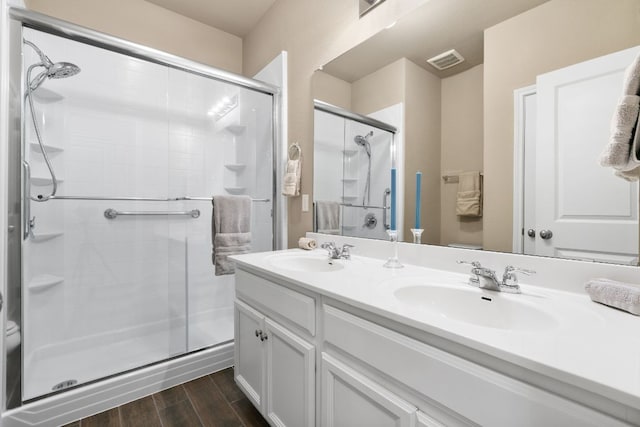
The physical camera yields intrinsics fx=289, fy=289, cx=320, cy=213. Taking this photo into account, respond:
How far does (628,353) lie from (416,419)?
1.37 feet

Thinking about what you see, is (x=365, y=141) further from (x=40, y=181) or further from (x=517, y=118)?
(x=40, y=181)

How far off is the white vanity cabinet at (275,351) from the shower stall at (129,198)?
0.63 m

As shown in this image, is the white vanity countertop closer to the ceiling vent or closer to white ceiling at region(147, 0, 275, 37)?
the ceiling vent

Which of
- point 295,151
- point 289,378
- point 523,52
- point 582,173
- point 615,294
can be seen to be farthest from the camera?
point 295,151

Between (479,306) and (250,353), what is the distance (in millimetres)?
1000

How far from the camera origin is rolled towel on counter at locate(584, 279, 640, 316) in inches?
26.2

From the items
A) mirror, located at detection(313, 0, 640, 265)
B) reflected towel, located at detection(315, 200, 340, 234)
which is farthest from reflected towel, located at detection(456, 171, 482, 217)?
reflected towel, located at detection(315, 200, 340, 234)

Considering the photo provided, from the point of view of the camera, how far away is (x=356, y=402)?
A: 804 millimetres

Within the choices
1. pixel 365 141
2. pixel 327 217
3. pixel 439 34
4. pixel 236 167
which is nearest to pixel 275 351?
pixel 327 217

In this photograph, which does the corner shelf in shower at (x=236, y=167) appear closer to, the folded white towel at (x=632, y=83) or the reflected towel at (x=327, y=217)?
the reflected towel at (x=327, y=217)

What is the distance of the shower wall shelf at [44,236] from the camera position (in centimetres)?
180

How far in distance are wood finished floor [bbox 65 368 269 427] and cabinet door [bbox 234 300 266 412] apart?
0.17m

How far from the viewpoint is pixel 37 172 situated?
1845 millimetres

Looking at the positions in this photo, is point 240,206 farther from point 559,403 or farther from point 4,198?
point 559,403
